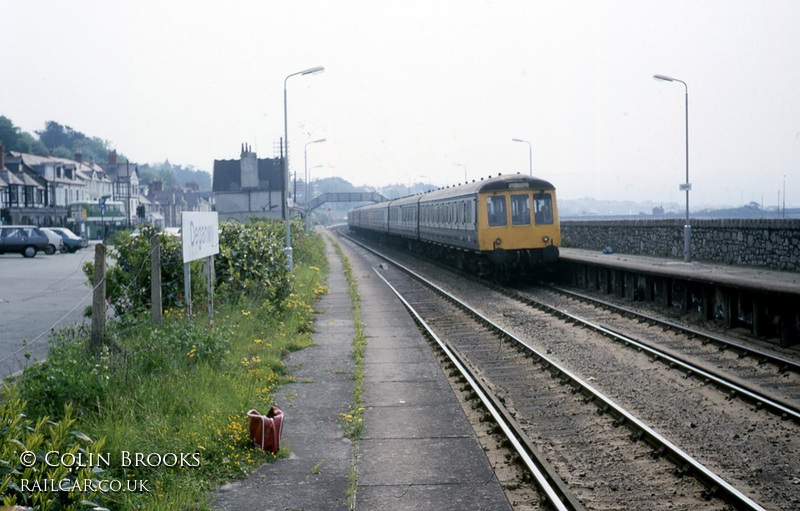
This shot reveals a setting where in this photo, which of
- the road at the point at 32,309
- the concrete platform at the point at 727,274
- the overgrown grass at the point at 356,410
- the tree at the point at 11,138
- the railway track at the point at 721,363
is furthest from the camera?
the tree at the point at 11,138

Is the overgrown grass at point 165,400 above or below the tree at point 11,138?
below

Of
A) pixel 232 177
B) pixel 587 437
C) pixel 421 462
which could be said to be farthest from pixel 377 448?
pixel 232 177

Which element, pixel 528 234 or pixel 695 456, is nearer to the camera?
pixel 695 456

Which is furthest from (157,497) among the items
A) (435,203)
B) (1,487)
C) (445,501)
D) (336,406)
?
(435,203)

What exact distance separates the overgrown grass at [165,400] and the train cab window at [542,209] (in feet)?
41.3

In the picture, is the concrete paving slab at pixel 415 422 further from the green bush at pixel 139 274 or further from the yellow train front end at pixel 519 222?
the yellow train front end at pixel 519 222

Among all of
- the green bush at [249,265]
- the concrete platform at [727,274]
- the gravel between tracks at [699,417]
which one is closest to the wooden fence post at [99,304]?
the gravel between tracks at [699,417]

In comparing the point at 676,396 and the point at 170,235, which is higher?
the point at 170,235

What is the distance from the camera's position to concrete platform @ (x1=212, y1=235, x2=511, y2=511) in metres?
5.18

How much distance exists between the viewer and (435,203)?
28.9m

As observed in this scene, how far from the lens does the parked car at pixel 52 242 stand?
38.4 metres

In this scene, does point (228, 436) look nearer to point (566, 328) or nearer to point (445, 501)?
point (445, 501)

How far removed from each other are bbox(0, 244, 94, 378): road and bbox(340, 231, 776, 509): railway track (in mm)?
4657

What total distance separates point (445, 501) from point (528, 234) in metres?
16.1
